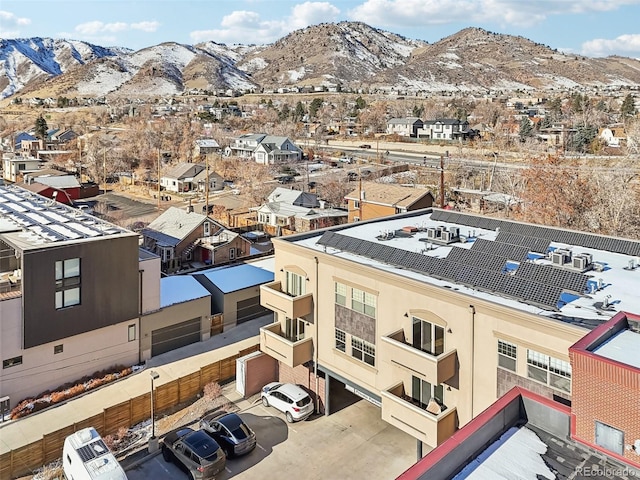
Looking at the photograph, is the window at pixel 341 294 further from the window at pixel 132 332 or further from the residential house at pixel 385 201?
the residential house at pixel 385 201

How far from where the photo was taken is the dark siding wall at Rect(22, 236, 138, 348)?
17.9 metres

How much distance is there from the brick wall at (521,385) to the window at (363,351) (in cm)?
427

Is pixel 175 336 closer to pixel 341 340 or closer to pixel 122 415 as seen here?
pixel 122 415

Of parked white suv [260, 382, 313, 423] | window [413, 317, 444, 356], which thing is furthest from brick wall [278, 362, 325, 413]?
window [413, 317, 444, 356]

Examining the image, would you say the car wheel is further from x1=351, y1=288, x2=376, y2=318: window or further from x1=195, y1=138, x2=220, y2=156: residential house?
x1=195, y1=138, x2=220, y2=156: residential house

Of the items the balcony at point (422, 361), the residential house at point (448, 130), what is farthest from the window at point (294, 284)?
the residential house at point (448, 130)

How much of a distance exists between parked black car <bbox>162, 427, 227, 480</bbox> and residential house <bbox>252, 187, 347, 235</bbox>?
26015 mm

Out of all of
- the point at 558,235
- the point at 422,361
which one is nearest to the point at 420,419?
the point at 422,361

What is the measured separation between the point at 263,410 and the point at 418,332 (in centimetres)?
711

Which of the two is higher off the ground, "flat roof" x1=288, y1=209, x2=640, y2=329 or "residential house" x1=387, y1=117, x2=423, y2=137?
"residential house" x1=387, y1=117, x2=423, y2=137

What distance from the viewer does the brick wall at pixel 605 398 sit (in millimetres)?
7758

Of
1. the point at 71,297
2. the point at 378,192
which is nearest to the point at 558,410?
the point at 71,297

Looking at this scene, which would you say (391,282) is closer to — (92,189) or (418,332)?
(418,332)

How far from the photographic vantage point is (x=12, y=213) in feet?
76.9
